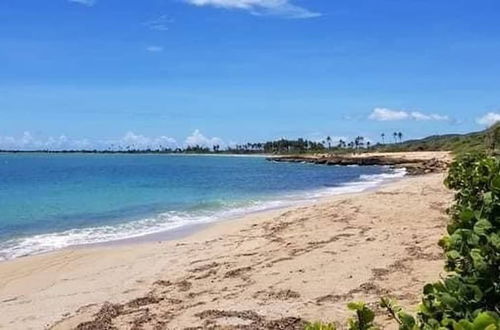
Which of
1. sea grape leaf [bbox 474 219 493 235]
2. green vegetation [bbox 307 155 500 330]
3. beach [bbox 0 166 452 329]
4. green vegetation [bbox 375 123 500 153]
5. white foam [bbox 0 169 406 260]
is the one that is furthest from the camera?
green vegetation [bbox 375 123 500 153]

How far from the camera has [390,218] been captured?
14562 millimetres

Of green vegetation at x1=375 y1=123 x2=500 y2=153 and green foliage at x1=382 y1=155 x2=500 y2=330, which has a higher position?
green vegetation at x1=375 y1=123 x2=500 y2=153

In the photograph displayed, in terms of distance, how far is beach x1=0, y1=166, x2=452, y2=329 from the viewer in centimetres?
737

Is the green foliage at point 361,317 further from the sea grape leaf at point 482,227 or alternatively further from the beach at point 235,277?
the beach at point 235,277

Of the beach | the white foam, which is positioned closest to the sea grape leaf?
the beach

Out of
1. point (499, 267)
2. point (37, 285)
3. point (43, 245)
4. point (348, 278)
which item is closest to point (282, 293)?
point (348, 278)

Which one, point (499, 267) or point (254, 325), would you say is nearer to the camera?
point (499, 267)

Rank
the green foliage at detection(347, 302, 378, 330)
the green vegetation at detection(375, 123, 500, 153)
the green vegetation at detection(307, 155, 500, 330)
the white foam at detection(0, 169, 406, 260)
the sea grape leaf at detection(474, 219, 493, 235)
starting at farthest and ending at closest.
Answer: the green vegetation at detection(375, 123, 500, 153) → the white foam at detection(0, 169, 406, 260) → the sea grape leaf at detection(474, 219, 493, 235) → the green vegetation at detection(307, 155, 500, 330) → the green foliage at detection(347, 302, 378, 330)

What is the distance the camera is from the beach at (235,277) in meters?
7.37

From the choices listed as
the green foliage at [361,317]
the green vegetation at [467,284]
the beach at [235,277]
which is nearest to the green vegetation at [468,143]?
the beach at [235,277]

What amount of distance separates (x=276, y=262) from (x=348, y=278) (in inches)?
77.1

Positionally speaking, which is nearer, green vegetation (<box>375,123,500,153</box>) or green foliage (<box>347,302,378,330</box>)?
green foliage (<box>347,302,378,330</box>)

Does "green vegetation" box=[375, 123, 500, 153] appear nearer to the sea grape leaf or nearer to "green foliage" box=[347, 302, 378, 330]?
the sea grape leaf

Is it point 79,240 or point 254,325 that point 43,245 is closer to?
point 79,240
